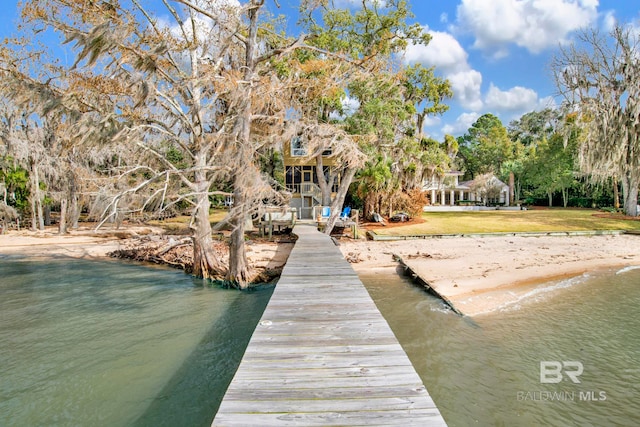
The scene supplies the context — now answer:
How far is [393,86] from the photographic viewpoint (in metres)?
19.5

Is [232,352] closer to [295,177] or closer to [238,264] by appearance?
[238,264]

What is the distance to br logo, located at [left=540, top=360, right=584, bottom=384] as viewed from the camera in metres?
6.09

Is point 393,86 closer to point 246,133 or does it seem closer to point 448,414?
point 246,133

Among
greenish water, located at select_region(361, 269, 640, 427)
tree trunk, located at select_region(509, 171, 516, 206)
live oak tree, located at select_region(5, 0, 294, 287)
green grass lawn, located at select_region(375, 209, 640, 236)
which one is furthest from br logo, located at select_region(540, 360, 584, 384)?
tree trunk, located at select_region(509, 171, 516, 206)

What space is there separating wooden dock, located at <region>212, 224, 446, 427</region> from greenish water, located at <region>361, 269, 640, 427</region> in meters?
1.97

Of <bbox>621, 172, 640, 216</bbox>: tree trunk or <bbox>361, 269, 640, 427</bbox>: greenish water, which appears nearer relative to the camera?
<bbox>361, 269, 640, 427</bbox>: greenish water

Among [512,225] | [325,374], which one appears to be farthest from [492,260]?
→ [325,374]

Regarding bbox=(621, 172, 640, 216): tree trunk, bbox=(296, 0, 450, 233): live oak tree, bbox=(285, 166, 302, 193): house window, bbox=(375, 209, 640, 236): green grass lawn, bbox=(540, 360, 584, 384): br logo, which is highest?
bbox=(296, 0, 450, 233): live oak tree

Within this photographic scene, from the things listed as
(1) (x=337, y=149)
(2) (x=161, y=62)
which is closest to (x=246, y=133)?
(2) (x=161, y=62)

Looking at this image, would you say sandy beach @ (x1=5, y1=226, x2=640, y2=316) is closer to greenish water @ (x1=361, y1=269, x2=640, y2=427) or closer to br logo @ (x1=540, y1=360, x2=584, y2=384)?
greenish water @ (x1=361, y1=269, x2=640, y2=427)

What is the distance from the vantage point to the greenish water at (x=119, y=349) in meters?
5.52

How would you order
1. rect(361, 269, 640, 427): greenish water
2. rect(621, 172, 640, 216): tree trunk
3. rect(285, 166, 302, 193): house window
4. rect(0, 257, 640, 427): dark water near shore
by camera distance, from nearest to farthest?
rect(361, 269, 640, 427): greenish water → rect(0, 257, 640, 427): dark water near shore → rect(621, 172, 640, 216): tree trunk → rect(285, 166, 302, 193): house window

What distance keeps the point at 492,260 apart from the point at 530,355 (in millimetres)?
8098

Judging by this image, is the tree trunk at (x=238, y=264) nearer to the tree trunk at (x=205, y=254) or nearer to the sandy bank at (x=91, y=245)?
the tree trunk at (x=205, y=254)
